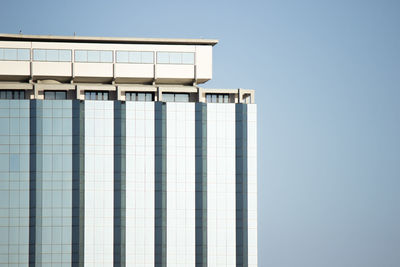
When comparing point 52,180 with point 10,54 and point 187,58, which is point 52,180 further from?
point 187,58

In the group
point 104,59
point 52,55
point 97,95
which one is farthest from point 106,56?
point 52,55

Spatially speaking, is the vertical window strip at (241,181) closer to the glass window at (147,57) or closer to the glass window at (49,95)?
the glass window at (147,57)

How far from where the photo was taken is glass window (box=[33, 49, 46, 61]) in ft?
451

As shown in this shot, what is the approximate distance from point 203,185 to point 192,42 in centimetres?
2712

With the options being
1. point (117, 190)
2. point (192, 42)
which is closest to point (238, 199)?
point (117, 190)

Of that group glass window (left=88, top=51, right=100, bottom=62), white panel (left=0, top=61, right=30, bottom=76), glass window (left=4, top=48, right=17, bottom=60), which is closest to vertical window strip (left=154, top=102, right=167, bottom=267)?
glass window (left=88, top=51, right=100, bottom=62)

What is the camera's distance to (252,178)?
5335 inches

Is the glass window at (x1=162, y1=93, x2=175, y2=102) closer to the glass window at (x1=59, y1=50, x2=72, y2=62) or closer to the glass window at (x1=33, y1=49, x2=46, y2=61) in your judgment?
the glass window at (x1=59, y1=50, x2=72, y2=62)

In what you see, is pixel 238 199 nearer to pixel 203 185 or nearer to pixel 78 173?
pixel 203 185

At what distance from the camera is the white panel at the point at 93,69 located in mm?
137500

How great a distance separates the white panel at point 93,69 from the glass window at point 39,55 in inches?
238

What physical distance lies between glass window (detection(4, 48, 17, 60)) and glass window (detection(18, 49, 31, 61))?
88 centimetres

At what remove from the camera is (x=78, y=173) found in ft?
433

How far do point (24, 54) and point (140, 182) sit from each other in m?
31.6
